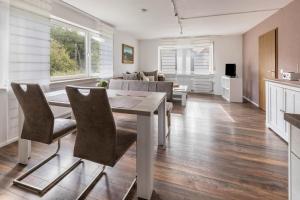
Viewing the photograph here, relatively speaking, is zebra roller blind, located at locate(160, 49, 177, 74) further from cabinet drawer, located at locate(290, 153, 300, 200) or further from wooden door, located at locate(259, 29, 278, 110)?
cabinet drawer, located at locate(290, 153, 300, 200)

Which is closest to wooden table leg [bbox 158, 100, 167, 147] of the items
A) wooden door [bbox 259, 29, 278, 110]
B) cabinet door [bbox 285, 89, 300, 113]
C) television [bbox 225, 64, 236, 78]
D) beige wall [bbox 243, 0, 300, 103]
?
cabinet door [bbox 285, 89, 300, 113]

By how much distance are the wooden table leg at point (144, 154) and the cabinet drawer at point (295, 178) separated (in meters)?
0.87

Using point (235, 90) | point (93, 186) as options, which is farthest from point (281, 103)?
point (235, 90)

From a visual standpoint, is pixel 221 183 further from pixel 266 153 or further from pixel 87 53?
pixel 87 53

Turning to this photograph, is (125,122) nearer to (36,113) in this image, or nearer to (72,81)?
(72,81)

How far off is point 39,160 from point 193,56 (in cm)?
663

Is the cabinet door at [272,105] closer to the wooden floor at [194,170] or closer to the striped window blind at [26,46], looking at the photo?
the wooden floor at [194,170]

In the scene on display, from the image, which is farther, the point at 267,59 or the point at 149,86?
the point at 267,59

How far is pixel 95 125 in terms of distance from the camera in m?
1.30

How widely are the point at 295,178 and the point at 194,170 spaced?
45.1 inches

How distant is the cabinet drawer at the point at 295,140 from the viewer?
799mm

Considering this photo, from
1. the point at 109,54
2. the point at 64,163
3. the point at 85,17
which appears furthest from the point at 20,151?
the point at 109,54

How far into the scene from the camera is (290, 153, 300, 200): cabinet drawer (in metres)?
0.83

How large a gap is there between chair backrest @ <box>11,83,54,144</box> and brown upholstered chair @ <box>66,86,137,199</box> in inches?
14.6
